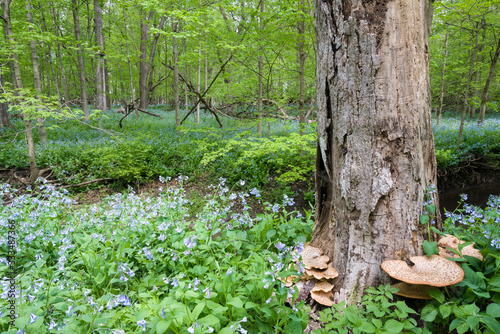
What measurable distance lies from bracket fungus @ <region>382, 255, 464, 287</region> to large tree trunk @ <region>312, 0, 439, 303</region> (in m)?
0.14

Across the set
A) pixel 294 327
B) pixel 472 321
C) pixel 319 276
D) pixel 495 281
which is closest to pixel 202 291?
pixel 294 327

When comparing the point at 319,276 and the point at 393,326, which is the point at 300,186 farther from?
the point at 393,326

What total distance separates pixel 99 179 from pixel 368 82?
6.18 metres

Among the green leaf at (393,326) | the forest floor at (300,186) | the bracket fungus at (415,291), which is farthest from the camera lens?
the forest floor at (300,186)

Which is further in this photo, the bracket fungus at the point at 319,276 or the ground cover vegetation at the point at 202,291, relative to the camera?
the bracket fungus at the point at 319,276

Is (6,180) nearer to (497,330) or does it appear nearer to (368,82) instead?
(368,82)

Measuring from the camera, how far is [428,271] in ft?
4.51

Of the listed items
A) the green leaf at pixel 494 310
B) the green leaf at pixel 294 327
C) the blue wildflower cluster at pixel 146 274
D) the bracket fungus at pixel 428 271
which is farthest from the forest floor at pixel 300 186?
the green leaf at pixel 494 310

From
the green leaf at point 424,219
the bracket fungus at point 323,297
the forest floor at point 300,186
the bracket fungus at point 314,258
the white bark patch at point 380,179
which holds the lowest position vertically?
the forest floor at point 300,186

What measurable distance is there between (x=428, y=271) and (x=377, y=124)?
887 millimetres

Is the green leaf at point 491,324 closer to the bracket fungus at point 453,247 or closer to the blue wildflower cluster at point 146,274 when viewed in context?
the bracket fungus at point 453,247

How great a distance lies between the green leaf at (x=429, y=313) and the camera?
4.32 ft

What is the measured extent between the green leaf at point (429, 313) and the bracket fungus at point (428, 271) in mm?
191

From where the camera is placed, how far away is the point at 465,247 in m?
1.65
